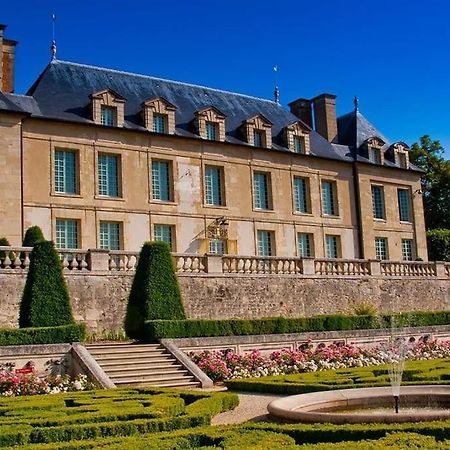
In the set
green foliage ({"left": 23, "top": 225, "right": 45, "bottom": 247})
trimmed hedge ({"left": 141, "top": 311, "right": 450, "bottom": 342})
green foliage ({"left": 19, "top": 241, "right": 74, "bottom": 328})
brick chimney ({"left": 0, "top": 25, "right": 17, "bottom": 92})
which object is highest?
brick chimney ({"left": 0, "top": 25, "right": 17, "bottom": 92})

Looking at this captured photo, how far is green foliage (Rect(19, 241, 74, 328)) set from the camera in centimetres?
1625

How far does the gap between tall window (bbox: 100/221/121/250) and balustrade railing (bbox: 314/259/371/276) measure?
7.50 meters

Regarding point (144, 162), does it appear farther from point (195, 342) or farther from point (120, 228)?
point (195, 342)

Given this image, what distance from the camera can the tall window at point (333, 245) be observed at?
104 feet

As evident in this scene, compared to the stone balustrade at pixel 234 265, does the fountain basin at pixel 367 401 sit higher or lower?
lower

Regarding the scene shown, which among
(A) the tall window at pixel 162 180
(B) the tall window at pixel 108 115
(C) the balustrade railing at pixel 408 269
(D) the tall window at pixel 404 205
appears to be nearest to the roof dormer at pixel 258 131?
(A) the tall window at pixel 162 180

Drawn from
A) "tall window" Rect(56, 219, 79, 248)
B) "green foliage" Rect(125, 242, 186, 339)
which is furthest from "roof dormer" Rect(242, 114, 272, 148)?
"green foliage" Rect(125, 242, 186, 339)

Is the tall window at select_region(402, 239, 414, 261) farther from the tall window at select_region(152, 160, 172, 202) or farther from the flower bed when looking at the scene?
the flower bed

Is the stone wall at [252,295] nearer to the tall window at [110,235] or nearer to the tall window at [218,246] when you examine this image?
the tall window at [218,246]

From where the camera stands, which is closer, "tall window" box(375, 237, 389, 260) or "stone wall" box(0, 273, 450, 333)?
"stone wall" box(0, 273, 450, 333)

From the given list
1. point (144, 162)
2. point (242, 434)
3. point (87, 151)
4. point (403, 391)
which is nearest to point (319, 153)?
point (144, 162)

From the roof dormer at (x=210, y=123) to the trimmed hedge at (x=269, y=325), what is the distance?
11239 millimetres

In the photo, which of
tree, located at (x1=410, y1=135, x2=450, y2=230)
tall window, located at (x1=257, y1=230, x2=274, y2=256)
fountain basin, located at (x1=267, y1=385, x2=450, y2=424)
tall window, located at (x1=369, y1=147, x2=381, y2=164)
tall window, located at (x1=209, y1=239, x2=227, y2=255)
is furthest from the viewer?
tree, located at (x1=410, y1=135, x2=450, y2=230)

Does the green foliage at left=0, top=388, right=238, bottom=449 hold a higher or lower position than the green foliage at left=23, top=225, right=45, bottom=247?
lower
